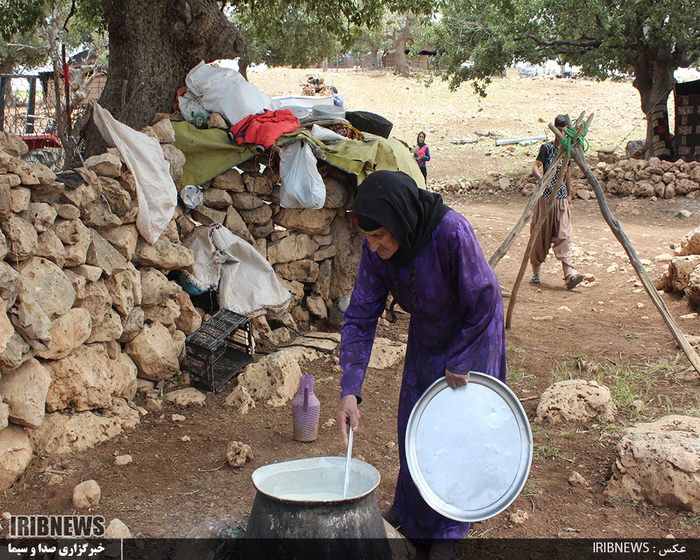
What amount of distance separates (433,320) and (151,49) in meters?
4.23

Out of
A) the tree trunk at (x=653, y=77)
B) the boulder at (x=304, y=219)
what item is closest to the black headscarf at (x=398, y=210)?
the boulder at (x=304, y=219)

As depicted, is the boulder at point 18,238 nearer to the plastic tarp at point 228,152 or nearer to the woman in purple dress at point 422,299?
the plastic tarp at point 228,152

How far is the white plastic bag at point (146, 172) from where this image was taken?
4.07 m

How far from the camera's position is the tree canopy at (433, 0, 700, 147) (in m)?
10.6

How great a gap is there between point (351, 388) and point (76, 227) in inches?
89.6

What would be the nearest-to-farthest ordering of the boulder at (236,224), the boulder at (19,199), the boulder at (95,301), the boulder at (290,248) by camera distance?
the boulder at (19,199) < the boulder at (95,301) < the boulder at (236,224) < the boulder at (290,248)

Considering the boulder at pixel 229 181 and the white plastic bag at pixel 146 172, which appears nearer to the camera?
the white plastic bag at pixel 146 172

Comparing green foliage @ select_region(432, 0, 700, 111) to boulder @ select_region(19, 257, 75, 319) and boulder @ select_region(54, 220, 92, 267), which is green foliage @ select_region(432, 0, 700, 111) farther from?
boulder @ select_region(19, 257, 75, 319)

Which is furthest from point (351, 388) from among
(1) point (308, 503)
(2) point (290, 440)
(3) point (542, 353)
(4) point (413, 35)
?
(4) point (413, 35)

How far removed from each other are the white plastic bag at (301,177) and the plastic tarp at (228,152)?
0.09 metres

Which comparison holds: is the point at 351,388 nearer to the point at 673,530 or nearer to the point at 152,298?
the point at 673,530

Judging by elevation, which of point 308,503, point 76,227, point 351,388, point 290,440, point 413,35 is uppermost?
point 413,35

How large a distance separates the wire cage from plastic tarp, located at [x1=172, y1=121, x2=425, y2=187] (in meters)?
1.26

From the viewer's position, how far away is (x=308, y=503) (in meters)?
1.80
